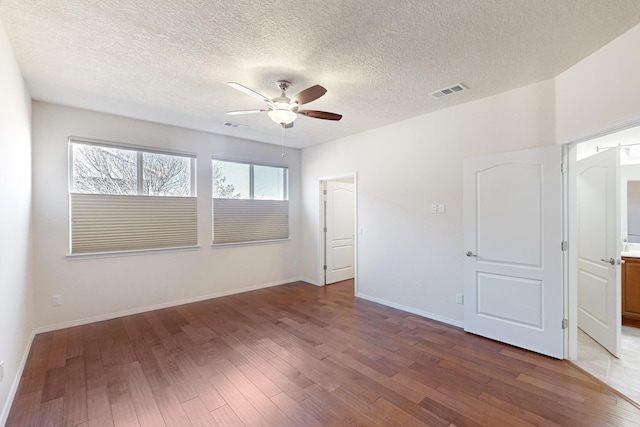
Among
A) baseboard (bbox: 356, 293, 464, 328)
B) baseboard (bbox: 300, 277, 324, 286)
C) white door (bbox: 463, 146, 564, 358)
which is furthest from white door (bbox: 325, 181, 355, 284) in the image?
white door (bbox: 463, 146, 564, 358)

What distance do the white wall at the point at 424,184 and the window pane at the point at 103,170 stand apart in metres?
3.24

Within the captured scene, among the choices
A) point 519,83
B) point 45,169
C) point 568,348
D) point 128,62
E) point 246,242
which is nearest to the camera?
point 128,62

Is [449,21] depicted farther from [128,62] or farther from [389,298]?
[389,298]

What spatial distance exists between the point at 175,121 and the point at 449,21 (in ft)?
12.2

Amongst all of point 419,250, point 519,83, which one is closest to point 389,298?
point 419,250

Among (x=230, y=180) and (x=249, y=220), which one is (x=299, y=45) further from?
(x=249, y=220)

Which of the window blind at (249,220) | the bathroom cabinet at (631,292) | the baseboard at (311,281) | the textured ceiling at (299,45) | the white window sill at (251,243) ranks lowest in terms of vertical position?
the baseboard at (311,281)

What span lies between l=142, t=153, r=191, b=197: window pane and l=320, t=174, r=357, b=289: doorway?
2402 millimetres

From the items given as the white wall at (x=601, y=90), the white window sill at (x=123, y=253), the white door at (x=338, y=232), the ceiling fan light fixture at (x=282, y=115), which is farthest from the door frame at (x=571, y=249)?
the white window sill at (x=123, y=253)

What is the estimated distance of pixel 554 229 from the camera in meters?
2.75

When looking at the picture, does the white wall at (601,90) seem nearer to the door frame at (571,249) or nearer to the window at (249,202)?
the door frame at (571,249)

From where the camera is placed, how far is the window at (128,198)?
3.65 meters

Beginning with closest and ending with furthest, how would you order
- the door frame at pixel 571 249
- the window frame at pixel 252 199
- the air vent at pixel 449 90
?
the door frame at pixel 571 249
the air vent at pixel 449 90
the window frame at pixel 252 199

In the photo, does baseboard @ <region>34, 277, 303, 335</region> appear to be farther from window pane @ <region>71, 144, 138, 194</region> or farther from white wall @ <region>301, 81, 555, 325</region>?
white wall @ <region>301, 81, 555, 325</region>
